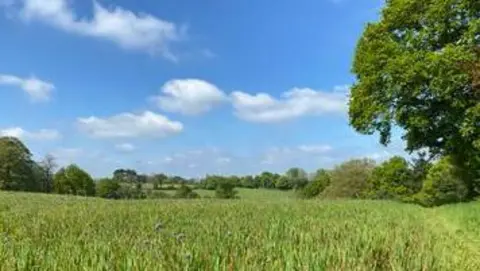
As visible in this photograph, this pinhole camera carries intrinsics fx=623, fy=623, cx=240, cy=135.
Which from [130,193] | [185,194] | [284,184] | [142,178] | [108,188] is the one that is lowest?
[185,194]

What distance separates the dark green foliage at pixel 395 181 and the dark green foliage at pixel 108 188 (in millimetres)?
40404

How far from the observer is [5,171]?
295 ft

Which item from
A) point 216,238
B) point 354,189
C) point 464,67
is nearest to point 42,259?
point 216,238

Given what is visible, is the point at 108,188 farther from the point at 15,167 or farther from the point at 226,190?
the point at 226,190

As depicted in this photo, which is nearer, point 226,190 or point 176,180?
point 226,190

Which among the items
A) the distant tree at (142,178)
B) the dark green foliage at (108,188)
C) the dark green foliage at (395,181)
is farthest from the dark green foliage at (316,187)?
the distant tree at (142,178)

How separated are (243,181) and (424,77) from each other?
287ft

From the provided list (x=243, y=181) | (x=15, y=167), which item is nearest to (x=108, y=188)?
(x=15, y=167)

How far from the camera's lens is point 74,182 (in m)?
99.4

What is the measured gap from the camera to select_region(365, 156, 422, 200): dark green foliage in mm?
67312

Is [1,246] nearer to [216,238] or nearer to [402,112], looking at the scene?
[216,238]

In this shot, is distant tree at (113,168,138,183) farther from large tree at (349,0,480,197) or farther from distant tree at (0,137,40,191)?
large tree at (349,0,480,197)

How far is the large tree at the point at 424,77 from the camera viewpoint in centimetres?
3169

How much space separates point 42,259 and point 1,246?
1.43 metres
